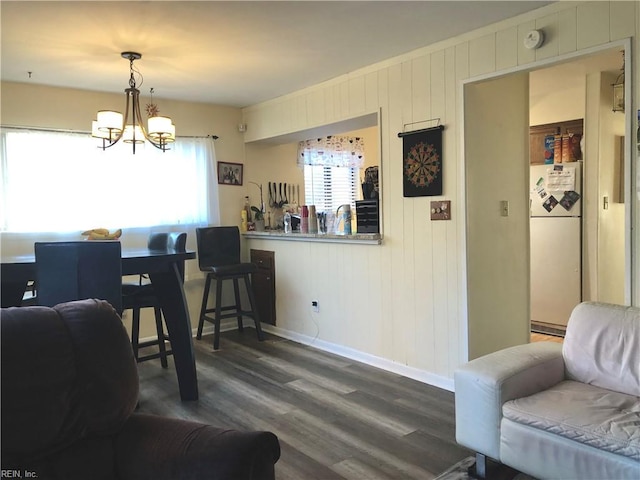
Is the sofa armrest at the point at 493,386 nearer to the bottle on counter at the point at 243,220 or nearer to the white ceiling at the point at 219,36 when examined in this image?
the white ceiling at the point at 219,36

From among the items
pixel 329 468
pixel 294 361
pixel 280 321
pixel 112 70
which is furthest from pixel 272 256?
pixel 329 468

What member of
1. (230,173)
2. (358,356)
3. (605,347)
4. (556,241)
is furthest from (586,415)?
(230,173)

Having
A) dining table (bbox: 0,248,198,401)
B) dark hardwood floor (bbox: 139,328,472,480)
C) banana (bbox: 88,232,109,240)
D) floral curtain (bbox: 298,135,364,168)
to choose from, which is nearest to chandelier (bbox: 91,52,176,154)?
banana (bbox: 88,232,109,240)

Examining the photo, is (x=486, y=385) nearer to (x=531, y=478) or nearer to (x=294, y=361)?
(x=531, y=478)

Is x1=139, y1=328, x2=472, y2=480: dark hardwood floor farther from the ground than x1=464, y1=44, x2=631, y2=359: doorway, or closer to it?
closer to it

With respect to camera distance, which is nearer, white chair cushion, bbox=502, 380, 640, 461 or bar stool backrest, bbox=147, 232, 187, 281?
white chair cushion, bbox=502, 380, 640, 461

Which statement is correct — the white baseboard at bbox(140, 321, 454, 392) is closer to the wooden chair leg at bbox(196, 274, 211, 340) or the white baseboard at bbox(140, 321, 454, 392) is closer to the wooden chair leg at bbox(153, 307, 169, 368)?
the wooden chair leg at bbox(196, 274, 211, 340)

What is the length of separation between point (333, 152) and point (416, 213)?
8.88ft

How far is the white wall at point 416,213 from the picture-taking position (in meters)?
2.73

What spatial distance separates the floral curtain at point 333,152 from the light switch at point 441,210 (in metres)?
2.67

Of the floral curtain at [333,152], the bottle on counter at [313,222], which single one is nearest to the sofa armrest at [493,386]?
the bottle on counter at [313,222]

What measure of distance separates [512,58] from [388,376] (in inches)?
91.0

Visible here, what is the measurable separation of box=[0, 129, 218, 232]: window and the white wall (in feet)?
3.84

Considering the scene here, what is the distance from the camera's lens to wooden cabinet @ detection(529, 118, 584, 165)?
189 inches
